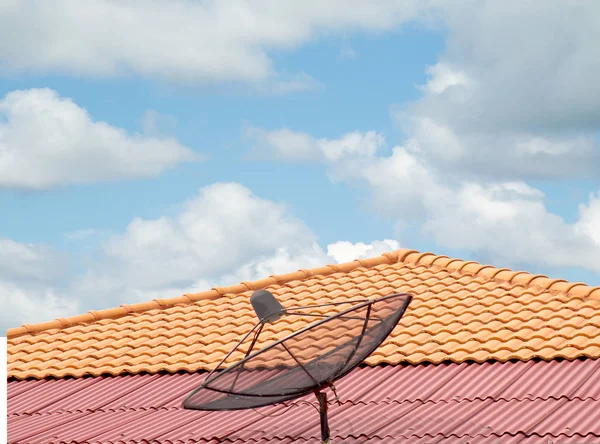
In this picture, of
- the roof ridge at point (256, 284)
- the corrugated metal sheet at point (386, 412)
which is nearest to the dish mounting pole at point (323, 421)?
the corrugated metal sheet at point (386, 412)

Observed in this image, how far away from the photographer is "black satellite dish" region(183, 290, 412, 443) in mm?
10242

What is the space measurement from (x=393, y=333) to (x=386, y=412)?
9.99 feet

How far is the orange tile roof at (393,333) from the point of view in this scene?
14258mm

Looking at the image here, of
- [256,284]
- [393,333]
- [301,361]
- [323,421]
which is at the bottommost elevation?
[323,421]

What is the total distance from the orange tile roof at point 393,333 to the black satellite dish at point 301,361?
3.73m

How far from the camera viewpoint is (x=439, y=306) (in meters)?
16.5

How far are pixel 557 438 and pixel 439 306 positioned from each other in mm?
6001

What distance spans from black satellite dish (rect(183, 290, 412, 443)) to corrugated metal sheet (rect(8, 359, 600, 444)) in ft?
4.99

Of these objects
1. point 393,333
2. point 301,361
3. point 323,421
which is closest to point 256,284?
point 393,333

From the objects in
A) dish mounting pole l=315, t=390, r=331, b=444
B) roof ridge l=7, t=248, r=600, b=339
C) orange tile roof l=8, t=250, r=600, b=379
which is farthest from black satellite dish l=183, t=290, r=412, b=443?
roof ridge l=7, t=248, r=600, b=339

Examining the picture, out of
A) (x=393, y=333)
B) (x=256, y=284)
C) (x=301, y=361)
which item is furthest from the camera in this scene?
(x=256, y=284)

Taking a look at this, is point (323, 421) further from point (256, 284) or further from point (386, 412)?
point (256, 284)

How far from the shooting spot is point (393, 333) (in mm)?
15383

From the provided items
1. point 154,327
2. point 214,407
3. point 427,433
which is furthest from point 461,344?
point 154,327
